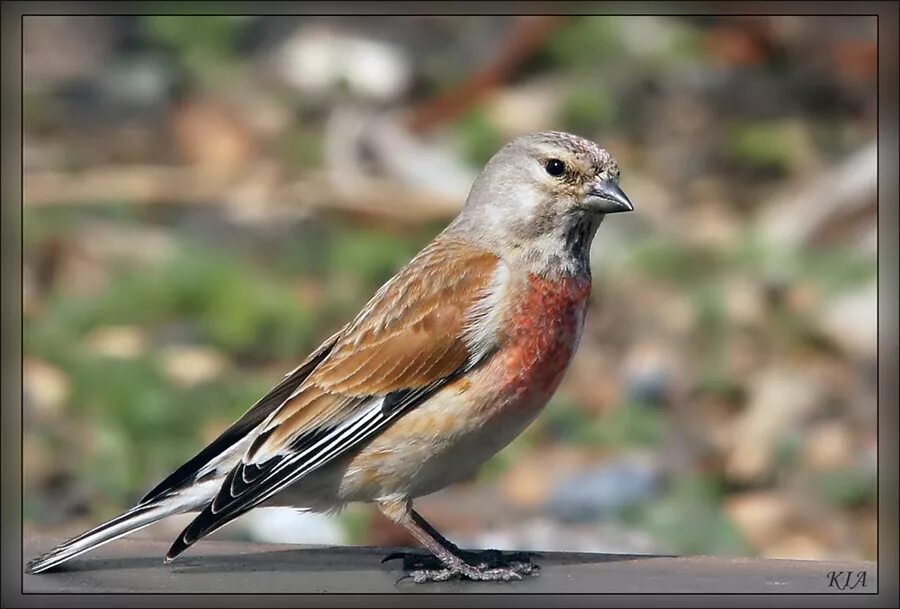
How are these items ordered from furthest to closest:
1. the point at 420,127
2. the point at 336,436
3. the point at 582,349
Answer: the point at 420,127 → the point at 582,349 → the point at 336,436

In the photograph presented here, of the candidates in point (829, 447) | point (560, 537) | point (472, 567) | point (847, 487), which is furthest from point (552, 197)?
point (829, 447)

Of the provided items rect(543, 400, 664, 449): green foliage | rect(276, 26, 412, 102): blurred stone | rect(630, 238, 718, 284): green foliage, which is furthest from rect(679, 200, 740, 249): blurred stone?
rect(276, 26, 412, 102): blurred stone

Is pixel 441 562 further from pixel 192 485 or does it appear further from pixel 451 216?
pixel 451 216

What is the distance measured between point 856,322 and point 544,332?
488 cm

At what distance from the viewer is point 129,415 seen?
821cm

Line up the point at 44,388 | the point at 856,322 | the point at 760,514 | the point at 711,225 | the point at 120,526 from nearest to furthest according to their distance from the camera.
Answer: the point at 120,526 < the point at 760,514 < the point at 44,388 < the point at 856,322 < the point at 711,225

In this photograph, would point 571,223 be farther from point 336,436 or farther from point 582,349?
point 582,349

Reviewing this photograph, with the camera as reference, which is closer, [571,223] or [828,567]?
[828,567]

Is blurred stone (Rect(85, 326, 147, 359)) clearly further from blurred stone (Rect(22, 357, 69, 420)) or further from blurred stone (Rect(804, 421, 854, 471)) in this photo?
blurred stone (Rect(804, 421, 854, 471))

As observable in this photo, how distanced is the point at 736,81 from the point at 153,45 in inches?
173

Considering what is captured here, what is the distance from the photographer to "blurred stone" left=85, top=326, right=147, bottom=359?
351 inches

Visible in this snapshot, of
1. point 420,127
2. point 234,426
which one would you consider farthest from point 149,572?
point 420,127

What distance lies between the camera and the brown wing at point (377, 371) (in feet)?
15.4

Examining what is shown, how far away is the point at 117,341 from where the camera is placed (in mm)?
9086
